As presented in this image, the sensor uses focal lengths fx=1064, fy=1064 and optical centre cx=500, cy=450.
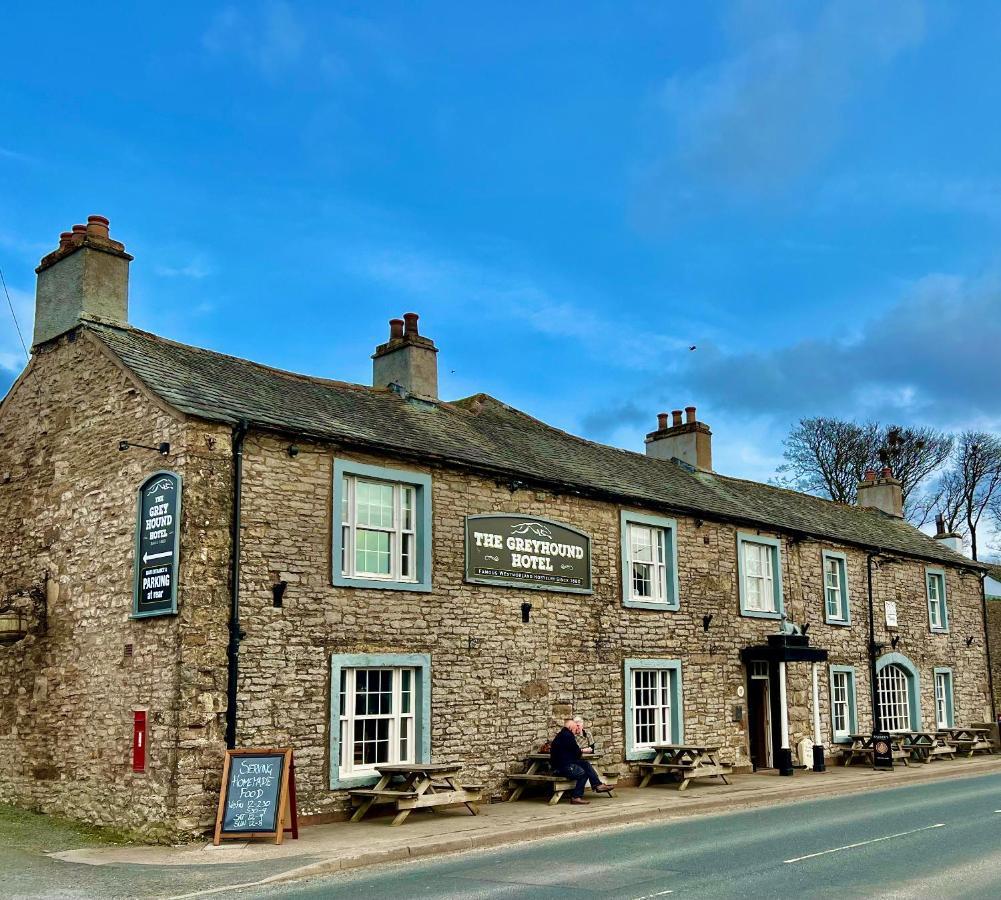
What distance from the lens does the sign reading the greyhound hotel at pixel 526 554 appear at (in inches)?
707

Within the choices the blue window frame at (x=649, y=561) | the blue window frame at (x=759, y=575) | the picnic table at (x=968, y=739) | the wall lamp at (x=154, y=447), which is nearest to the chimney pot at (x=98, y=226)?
the wall lamp at (x=154, y=447)

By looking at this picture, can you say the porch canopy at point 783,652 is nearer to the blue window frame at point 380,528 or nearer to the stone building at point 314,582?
the stone building at point 314,582

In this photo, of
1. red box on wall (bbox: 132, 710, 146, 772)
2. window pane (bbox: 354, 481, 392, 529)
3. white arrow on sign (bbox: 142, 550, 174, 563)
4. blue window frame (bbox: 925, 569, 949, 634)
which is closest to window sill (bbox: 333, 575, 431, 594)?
window pane (bbox: 354, 481, 392, 529)

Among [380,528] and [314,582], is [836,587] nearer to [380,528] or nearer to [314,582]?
[380,528]

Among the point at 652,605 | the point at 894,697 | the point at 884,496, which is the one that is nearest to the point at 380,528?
the point at 652,605

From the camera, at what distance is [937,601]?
102 feet

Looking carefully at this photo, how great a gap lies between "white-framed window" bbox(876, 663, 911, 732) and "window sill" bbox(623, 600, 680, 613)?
904cm

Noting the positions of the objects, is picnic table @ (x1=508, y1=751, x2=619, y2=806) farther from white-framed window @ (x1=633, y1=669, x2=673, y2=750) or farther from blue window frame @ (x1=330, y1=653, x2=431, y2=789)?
white-framed window @ (x1=633, y1=669, x2=673, y2=750)

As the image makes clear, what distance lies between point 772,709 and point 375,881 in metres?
15.5

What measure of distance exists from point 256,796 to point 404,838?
1922mm

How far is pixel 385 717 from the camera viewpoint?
16.3 m

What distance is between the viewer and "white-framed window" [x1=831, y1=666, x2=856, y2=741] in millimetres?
26078

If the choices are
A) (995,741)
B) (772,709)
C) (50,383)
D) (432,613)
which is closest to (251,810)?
(432,613)

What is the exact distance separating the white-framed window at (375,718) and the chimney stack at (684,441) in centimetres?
1304
